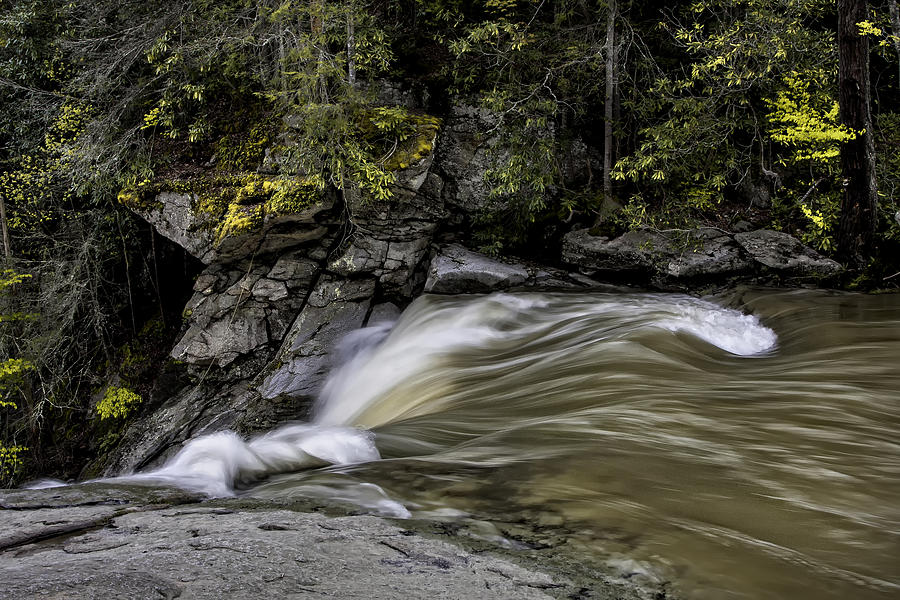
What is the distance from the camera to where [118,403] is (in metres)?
9.91

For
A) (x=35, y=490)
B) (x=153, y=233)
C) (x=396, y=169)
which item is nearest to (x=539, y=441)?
(x=35, y=490)

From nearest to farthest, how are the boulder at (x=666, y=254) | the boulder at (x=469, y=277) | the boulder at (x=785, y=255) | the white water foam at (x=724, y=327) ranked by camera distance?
1. the white water foam at (x=724, y=327)
2. the boulder at (x=785, y=255)
3. the boulder at (x=666, y=254)
4. the boulder at (x=469, y=277)

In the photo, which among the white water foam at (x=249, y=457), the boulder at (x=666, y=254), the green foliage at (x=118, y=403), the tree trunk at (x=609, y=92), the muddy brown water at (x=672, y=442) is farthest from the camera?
the green foliage at (x=118, y=403)

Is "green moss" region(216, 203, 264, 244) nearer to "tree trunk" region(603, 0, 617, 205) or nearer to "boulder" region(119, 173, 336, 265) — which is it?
"boulder" region(119, 173, 336, 265)

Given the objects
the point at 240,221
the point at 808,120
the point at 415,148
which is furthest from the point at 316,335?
the point at 808,120

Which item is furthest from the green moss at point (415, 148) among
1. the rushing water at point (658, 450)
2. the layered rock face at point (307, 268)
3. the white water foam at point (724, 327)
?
the white water foam at point (724, 327)

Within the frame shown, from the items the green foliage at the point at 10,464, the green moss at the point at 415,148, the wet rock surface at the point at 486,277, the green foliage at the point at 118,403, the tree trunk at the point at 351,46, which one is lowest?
the green foliage at the point at 10,464

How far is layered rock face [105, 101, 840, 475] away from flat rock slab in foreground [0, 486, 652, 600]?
6.56 m

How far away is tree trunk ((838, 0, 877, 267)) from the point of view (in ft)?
24.5

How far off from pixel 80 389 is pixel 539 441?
10890 millimetres

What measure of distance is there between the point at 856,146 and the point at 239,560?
30.1ft

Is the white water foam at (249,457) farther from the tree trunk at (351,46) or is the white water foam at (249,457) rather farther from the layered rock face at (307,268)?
the tree trunk at (351,46)

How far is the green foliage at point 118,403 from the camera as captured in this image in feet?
32.3

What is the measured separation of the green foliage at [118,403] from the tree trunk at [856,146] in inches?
456
